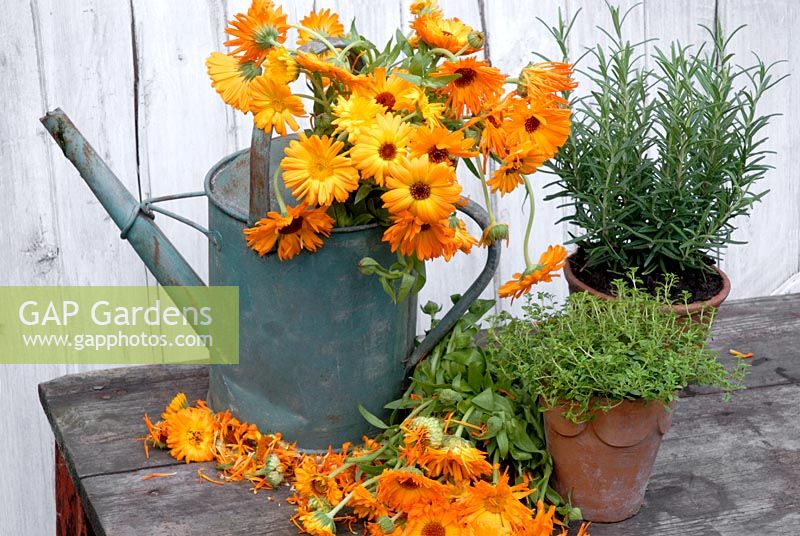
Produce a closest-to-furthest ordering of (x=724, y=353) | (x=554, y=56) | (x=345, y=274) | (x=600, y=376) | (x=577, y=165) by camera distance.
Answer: (x=600, y=376)
(x=345, y=274)
(x=577, y=165)
(x=724, y=353)
(x=554, y=56)

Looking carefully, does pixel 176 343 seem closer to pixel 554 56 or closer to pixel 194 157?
pixel 194 157

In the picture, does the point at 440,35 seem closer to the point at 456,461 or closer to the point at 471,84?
the point at 471,84

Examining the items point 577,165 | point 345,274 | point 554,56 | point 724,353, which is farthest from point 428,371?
point 554,56

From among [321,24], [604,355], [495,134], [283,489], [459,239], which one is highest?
[321,24]

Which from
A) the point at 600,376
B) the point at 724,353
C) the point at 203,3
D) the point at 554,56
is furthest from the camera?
the point at 554,56

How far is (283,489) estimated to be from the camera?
1.04 m

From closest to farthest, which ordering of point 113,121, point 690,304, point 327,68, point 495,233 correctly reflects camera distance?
point 327,68
point 495,233
point 690,304
point 113,121

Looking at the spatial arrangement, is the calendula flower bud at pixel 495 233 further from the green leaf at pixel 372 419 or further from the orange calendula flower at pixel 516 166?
the green leaf at pixel 372 419

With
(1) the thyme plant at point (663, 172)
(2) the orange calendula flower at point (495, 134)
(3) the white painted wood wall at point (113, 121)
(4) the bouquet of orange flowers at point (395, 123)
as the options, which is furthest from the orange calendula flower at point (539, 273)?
(3) the white painted wood wall at point (113, 121)

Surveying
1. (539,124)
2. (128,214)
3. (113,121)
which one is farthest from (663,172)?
(113,121)

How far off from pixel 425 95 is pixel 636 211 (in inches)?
14.3

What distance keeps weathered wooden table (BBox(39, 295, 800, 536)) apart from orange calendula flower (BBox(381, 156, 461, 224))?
350 millimetres

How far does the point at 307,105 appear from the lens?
1510 mm

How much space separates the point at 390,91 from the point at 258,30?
0.43 ft
